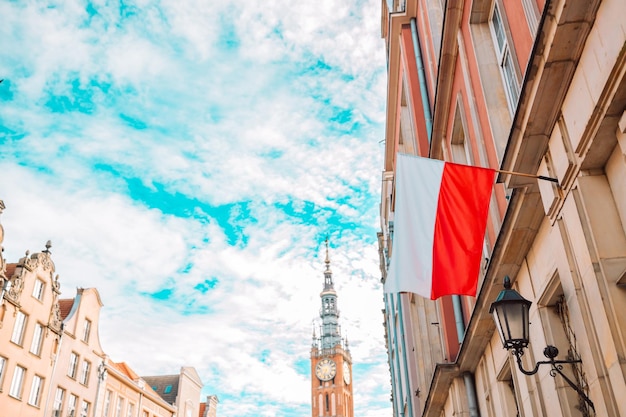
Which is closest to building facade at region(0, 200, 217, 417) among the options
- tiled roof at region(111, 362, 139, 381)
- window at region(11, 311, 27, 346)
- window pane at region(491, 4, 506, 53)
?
window at region(11, 311, 27, 346)

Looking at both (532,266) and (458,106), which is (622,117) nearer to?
(532,266)

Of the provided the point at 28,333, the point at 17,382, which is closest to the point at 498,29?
the point at 28,333

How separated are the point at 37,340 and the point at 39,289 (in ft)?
9.04

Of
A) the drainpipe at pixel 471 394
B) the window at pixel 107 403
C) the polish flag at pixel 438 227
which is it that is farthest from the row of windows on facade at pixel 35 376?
the polish flag at pixel 438 227

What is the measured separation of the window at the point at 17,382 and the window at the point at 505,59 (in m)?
28.3

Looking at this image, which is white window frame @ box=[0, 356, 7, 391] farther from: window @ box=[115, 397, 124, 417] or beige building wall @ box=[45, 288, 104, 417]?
window @ box=[115, 397, 124, 417]

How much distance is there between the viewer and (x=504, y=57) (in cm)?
958

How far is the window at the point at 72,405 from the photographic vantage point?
112 feet

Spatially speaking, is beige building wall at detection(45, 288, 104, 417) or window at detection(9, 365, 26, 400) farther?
beige building wall at detection(45, 288, 104, 417)

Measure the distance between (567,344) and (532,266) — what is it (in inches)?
44.4

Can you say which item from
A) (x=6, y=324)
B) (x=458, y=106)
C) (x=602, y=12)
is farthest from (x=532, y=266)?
(x=6, y=324)

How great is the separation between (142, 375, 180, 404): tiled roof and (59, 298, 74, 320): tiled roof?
1815cm

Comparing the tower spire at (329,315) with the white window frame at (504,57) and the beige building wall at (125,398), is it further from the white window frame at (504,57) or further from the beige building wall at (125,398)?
the white window frame at (504,57)

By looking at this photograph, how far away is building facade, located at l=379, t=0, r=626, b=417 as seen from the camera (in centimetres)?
550
